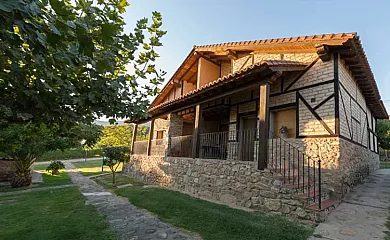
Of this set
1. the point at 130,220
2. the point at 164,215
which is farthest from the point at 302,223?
the point at 130,220

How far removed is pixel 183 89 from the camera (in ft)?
42.2

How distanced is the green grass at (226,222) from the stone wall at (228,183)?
39 cm

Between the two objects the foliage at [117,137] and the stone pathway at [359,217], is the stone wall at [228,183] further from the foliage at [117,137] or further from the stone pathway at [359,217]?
the foliage at [117,137]

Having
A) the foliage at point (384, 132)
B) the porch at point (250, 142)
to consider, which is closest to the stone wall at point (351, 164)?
the porch at point (250, 142)

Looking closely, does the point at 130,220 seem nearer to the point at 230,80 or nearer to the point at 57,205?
the point at 57,205

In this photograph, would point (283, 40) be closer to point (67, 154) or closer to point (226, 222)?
point (226, 222)

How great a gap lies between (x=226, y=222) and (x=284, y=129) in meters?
3.91

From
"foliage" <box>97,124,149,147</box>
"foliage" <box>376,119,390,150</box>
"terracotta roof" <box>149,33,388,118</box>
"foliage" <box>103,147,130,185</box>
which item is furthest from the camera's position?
"foliage" <box>97,124,149,147</box>

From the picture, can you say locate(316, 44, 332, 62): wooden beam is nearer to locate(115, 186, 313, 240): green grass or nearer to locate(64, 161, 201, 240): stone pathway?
locate(115, 186, 313, 240): green grass

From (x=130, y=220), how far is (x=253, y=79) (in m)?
4.89

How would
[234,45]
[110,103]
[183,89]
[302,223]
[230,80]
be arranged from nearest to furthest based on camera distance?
[110,103] → [302,223] → [230,80] → [234,45] → [183,89]

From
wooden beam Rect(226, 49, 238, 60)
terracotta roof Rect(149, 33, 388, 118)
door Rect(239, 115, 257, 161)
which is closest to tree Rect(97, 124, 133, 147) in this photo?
terracotta roof Rect(149, 33, 388, 118)

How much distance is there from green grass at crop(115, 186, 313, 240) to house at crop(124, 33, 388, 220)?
634mm

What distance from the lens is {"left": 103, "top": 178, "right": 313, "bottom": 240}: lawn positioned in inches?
152
